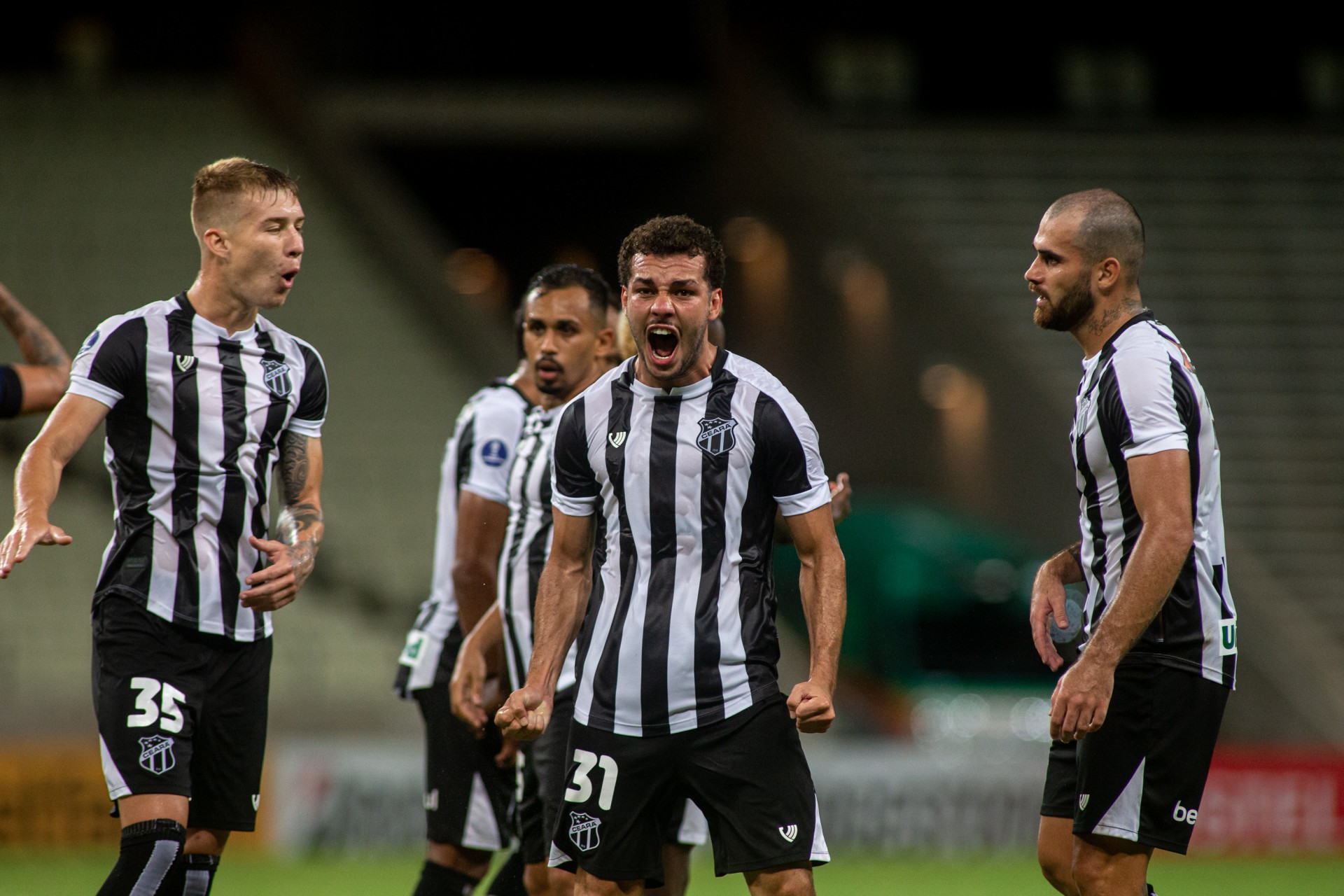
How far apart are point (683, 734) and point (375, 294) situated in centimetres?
1378

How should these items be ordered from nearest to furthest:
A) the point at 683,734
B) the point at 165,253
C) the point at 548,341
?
the point at 683,734, the point at 548,341, the point at 165,253

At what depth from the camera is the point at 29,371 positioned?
505 cm

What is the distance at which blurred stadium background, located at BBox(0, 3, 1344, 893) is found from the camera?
14.0m

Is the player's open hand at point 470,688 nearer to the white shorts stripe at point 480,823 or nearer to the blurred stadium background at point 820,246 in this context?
the white shorts stripe at point 480,823

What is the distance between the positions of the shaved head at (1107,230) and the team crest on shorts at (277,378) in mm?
2330

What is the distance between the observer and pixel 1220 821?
35.9 ft

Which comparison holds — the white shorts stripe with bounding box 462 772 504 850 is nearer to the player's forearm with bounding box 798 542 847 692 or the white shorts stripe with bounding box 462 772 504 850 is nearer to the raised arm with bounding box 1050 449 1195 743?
the player's forearm with bounding box 798 542 847 692

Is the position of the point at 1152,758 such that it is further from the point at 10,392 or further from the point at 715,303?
the point at 10,392

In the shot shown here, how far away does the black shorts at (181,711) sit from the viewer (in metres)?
4.19

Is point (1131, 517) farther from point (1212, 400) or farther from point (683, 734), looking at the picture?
point (1212, 400)

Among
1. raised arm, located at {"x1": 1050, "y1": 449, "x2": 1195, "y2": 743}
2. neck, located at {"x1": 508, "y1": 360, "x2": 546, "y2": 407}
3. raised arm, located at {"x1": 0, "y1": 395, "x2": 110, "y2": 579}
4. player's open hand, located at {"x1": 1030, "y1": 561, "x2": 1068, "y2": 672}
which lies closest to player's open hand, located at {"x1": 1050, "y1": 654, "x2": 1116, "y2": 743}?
raised arm, located at {"x1": 1050, "y1": 449, "x2": 1195, "y2": 743}

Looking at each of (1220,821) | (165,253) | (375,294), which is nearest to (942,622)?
(1220,821)

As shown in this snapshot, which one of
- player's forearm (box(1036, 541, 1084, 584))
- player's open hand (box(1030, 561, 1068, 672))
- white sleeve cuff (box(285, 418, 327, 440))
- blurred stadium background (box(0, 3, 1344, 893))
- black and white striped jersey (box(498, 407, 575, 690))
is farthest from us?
blurred stadium background (box(0, 3, 1344, 893))

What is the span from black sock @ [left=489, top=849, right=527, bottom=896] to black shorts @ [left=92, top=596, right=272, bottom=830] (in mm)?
1071
